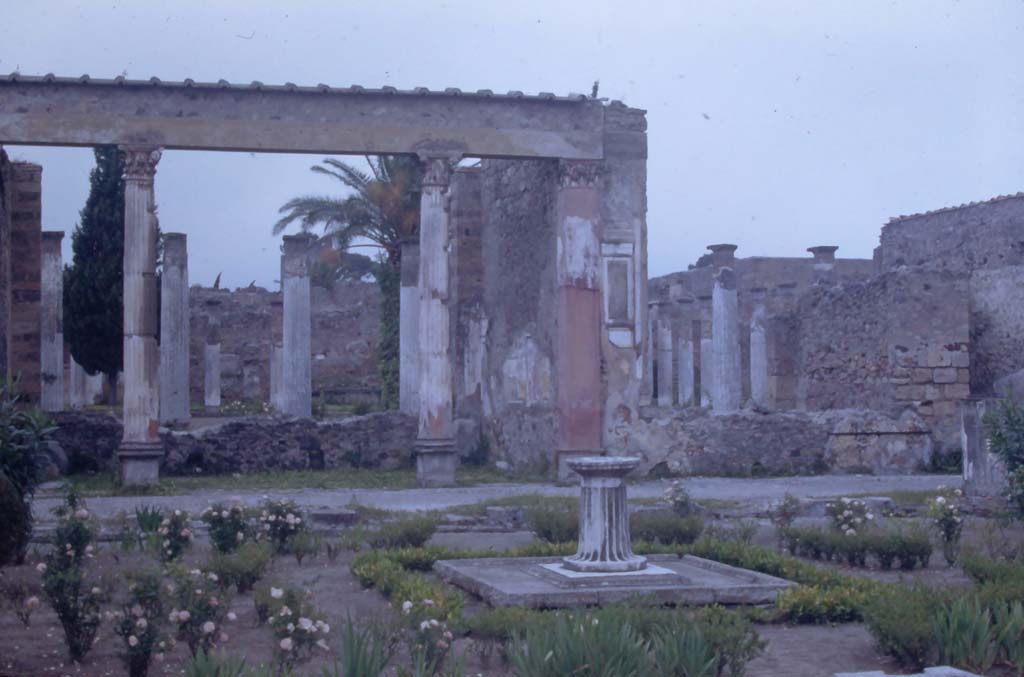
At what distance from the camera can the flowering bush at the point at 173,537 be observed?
9039 millimetres

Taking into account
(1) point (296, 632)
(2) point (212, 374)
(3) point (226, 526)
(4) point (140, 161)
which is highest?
(4) point (140, 161)

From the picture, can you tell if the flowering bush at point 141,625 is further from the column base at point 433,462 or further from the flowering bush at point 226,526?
the column base at point 433,462

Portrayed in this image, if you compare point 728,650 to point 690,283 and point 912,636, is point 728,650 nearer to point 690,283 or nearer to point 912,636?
point 912,636

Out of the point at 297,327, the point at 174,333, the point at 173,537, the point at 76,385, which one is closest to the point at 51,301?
the point at 174,333

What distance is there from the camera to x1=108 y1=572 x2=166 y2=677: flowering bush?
5996 mm

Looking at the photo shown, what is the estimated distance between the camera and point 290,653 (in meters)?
5.89

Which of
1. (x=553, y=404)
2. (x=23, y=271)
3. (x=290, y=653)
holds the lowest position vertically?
(x=290, y=653)

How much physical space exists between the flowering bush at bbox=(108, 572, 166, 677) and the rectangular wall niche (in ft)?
36.7

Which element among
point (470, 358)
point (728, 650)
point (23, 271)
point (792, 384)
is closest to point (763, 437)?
point (470, 358)

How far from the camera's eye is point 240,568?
27.1 ft

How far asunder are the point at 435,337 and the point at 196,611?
33.3 feet

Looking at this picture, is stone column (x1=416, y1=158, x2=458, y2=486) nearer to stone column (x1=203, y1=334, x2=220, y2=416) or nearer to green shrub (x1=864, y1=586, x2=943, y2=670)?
green shrub (x1=864, y1=586, x2=943, y2=670)

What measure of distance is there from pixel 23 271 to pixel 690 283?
→ 27.3 meters

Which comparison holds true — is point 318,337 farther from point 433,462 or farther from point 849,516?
point 849,516
